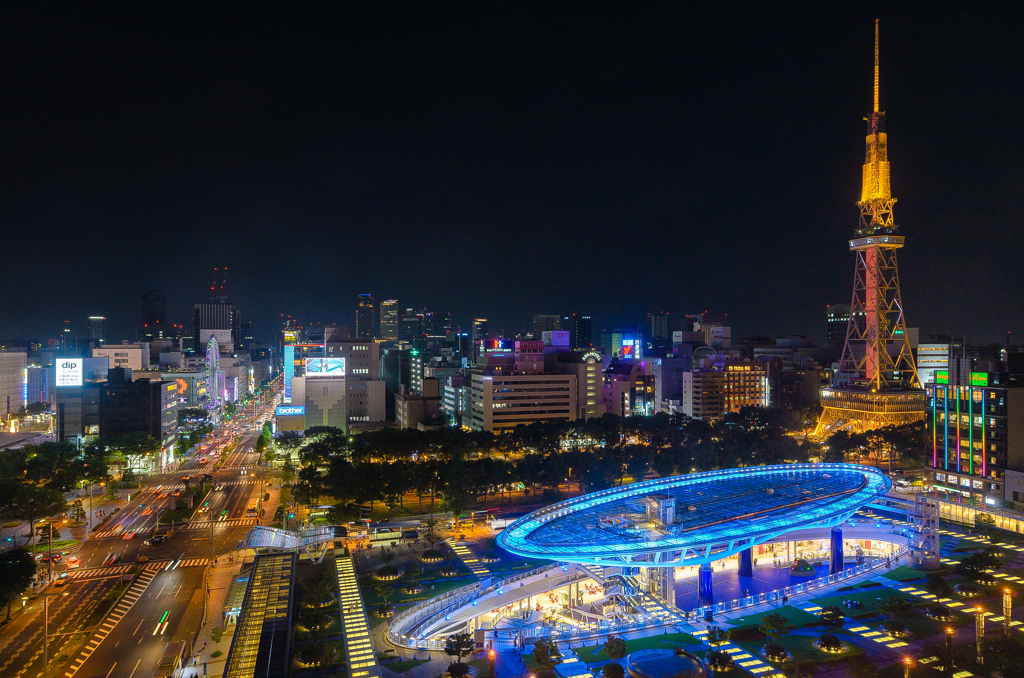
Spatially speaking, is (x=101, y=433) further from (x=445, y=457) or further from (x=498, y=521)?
(x=498, y=521)

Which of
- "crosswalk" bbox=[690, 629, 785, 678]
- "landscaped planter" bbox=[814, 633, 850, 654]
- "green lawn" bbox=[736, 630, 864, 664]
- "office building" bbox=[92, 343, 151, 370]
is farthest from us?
"office building" bbox=[92, 343, 151, 370]

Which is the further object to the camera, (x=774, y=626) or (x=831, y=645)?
(x=774, y=626)

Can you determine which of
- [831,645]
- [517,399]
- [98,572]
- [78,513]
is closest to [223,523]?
[98,572]

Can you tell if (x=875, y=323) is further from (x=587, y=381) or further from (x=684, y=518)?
(x=684, y=518)

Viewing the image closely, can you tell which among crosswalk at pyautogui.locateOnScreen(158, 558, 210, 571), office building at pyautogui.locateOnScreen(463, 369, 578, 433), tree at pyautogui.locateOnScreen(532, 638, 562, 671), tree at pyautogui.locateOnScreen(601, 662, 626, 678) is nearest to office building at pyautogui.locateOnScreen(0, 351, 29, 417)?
office building at pyautogui.locateOnScreen(463, 369, 578, 433)

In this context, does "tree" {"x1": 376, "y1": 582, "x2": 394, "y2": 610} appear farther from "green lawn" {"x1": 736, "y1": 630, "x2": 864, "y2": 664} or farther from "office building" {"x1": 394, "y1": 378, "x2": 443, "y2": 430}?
"office building" {"x1": 394, "y1": 378, "x2": 443, "y2": 430}

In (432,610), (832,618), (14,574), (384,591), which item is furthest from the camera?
(384,591)

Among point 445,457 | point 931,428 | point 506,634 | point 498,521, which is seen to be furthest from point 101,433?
point 931,428
